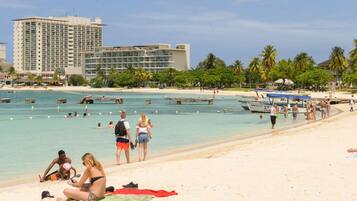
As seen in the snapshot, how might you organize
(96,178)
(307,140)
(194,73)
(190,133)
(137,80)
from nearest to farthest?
1. (96,178)
2. (307,140)
3. (190,133)
4. (194,73)
5. (137,80)

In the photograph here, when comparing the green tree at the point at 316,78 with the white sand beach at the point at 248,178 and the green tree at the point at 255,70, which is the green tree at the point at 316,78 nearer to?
the green tree at the point at 255,70


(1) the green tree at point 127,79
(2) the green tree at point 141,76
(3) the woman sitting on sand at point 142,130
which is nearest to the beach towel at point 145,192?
(3) the woman sitting on sand at point 142,130

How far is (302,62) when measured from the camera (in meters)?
144

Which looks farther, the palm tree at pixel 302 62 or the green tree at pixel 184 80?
the green tree at pixel 184 80

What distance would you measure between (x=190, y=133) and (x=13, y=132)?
11.6 meters

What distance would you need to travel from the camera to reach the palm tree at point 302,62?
143000 mm

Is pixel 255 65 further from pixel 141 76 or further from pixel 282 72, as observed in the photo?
pixel 141 76

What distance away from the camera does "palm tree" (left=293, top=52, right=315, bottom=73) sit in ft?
469

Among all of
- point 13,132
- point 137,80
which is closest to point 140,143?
point 13,132

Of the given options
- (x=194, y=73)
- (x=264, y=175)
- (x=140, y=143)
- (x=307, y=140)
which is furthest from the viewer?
(x=194, y=73)

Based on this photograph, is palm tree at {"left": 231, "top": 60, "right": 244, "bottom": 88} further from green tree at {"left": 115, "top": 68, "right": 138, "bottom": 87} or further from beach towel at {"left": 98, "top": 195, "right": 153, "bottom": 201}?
beach towel at {"left": 98, "top": 195, "right": 153, "bottom": 201}

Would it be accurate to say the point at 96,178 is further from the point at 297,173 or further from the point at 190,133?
the point at 190,133

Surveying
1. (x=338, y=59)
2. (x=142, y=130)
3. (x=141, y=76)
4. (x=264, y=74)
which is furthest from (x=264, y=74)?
(x=142, y=130)

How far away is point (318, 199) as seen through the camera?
11.2 m
